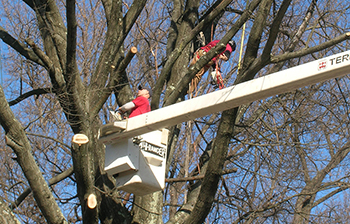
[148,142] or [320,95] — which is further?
[320,95]

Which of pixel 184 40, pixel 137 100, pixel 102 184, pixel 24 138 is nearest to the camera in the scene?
pixel 24 138

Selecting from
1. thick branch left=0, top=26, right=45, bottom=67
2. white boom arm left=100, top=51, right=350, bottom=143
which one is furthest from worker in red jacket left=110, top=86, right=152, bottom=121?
thick branch left=0, top=26, right=45, bottom=67

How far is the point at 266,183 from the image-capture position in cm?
702

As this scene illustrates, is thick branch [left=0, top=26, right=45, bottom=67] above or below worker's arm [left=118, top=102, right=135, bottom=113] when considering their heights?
above

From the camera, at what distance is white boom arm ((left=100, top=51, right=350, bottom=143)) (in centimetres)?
341

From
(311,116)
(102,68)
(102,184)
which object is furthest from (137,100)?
(311,116)

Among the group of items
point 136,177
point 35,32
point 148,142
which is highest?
point 35,32

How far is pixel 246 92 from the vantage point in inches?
148

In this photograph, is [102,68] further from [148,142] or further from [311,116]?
[311,116]

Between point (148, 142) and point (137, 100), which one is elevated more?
point (137, 100)

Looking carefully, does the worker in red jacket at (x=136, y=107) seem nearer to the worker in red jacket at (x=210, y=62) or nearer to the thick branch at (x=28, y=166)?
the worker in red jacket at (x=210, y=62)

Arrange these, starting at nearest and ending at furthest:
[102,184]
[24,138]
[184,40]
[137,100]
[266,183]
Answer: [24,138] < [102,184] < [137,100] < [184,40] < [266,183]

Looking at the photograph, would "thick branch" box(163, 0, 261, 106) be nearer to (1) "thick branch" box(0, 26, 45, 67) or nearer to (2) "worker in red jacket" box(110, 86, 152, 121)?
(2) "worker in red jacket" box(110, 86, 152, 121)

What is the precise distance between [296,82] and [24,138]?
7.88 feet
